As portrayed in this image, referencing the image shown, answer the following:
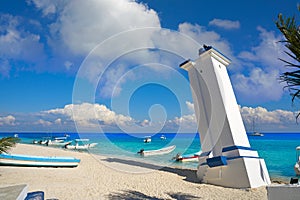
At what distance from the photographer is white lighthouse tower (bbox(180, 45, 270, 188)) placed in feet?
26.4

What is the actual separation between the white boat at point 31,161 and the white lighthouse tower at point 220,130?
24.2 ft

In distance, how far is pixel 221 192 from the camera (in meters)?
7.65

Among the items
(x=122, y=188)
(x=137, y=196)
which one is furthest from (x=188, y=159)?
(x=137, y=196)

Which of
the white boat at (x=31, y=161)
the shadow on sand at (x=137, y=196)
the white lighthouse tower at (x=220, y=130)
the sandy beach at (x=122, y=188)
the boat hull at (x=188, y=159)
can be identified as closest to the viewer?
the shadow on sand at (x=137, y=196)

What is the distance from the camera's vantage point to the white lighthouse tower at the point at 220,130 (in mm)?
8039

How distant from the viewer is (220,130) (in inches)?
343

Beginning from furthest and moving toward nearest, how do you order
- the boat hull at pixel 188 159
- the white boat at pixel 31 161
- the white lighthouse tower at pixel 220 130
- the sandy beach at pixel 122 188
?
the boat hull at pixel 188 159
the white boat at pixel 31 161
the white lighthouse tower at pixel 220 130
the sandy beach at pixel 122 188

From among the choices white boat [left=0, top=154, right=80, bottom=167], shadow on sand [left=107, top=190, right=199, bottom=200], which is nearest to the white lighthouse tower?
shadow on sand [left=107, top=190, right=199, bottom=200]

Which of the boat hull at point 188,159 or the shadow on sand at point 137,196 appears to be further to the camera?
the boat hull at point 188,159

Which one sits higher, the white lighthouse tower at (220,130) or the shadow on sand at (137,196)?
the white lighthouse tower at (220,130)

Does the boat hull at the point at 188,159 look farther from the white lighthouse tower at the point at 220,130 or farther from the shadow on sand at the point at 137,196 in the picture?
the shadow on sand at the point at 137,196

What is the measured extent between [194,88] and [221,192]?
165 inches

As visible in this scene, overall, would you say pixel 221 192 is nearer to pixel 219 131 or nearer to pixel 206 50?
pixel 219 131

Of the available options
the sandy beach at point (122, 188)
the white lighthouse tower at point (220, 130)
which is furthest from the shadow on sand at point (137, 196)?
the white lighthouse tower at point (220, 130)
